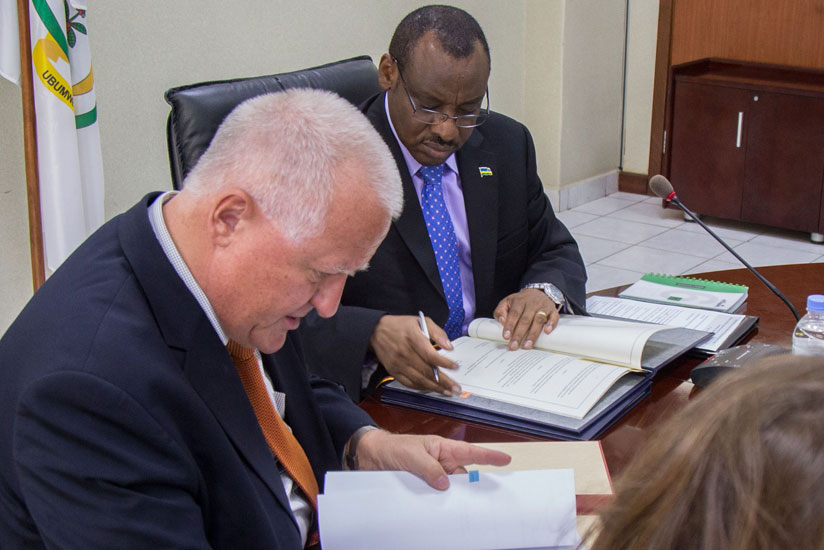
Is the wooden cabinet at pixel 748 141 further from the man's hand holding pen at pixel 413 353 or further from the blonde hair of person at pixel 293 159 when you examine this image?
the blonde hair of person at pixel 293 159

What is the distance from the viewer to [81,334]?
3.10 ft

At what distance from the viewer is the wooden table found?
1.37 metres

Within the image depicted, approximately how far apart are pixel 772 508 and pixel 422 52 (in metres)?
1.44

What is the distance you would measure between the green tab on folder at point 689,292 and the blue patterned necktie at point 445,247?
1.18 ft

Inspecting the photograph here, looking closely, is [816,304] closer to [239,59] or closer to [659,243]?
[239,59]

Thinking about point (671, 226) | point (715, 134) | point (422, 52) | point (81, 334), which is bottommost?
point (671, 226)

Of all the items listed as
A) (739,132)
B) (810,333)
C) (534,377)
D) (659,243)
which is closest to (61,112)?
(534,377)

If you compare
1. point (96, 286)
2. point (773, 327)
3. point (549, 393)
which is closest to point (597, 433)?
point (549, 393)

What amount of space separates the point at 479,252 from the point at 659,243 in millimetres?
2846

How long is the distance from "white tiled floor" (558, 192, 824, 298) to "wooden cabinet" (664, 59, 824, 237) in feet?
0.38

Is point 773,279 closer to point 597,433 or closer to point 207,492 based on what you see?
point 597,433

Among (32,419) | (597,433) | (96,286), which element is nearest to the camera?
(32,419)

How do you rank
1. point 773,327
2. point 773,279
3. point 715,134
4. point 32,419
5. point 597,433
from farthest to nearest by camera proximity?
point 715,134
point 773,279
point 773,327
point 597,433
point 32,419

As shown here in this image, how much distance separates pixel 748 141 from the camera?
464 centimetres
